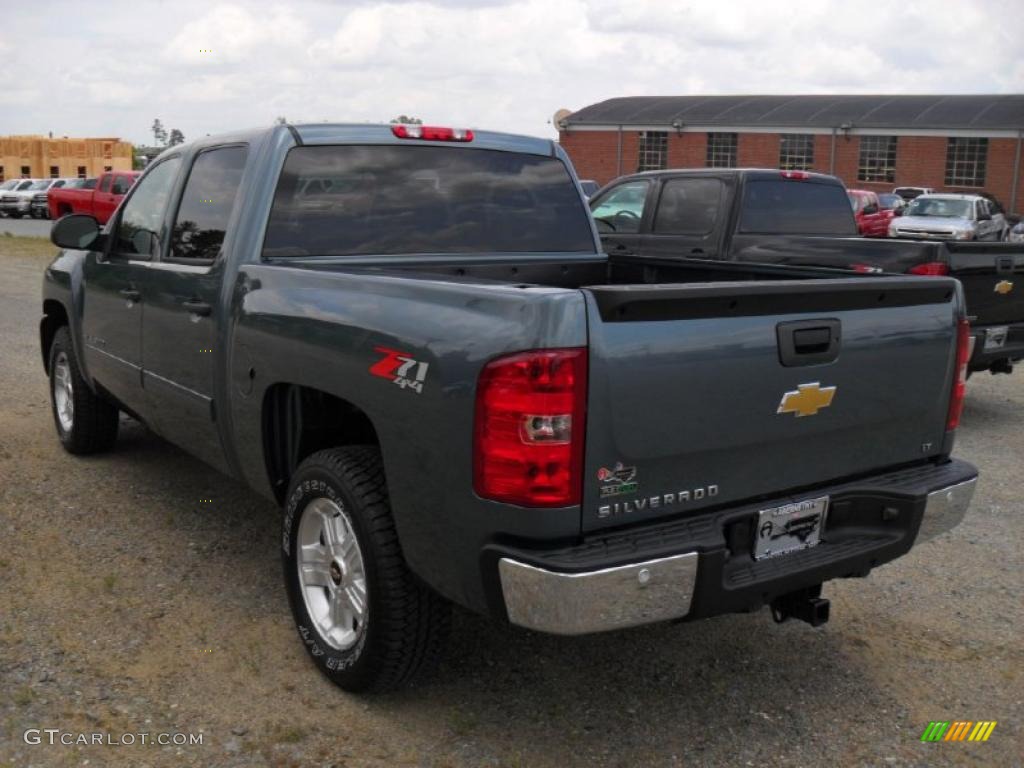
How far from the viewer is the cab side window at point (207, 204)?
14.6 ft

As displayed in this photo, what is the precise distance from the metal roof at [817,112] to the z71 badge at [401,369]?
46.5 metres

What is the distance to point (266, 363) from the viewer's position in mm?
3818

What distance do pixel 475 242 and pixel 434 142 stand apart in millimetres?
464

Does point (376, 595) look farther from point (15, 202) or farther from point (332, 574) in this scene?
point (15, 202)

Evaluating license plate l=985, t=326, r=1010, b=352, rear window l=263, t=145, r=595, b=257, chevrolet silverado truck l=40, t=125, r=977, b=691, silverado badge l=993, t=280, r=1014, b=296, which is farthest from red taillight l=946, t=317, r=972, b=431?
silverado badge l=993, t=280, r=1014, b=296

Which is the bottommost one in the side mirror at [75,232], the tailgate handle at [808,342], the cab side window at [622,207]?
the tailgate handle at [808,342]

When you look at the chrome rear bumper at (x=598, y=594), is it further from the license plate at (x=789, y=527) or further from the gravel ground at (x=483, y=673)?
the gravel ground at (x=483, y=673)

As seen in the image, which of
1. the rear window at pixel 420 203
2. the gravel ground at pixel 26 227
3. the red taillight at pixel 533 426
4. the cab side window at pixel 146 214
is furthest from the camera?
the gravel ground at pixel 26 227

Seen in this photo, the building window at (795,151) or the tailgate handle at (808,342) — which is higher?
the building window at (795,151)

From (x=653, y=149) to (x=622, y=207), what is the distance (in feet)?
145

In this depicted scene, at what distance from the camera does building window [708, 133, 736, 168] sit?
1981 inches

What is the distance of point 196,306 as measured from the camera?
170 inches

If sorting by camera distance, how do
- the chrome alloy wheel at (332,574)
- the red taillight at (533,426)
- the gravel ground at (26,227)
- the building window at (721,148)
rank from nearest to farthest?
the red taillight at (533,426), the chrome alloy wheel at (332,574), the gravel ground at (26,227), the building window at (721,148)

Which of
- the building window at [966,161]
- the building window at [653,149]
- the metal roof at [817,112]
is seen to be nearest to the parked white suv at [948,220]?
the building window at [966,161]
